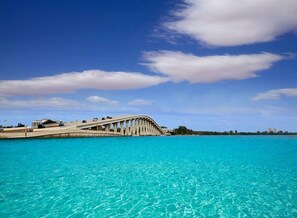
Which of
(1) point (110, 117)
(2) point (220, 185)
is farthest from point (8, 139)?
(2) point (220, 185)

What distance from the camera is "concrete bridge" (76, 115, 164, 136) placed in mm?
86375

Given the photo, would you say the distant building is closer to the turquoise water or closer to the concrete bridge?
the concrete bridge

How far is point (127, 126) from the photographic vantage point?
4306 inches

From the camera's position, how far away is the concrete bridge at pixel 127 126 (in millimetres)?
86375

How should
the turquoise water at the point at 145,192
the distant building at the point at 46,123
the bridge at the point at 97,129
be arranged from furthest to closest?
the distant building at the point at 46,123
the bridge at the point at 97,129
the turquoise water at the point at 145,192

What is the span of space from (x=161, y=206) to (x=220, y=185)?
17.5 ft

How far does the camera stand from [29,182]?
54.2 feet

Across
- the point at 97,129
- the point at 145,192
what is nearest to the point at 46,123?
the point at 97,129

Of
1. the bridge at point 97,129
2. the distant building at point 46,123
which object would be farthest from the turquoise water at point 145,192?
the distant building at point 46,123

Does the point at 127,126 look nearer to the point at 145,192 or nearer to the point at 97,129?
the point at 97,129

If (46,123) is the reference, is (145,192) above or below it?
below

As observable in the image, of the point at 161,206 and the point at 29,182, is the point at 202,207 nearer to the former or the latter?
the point at 161,206

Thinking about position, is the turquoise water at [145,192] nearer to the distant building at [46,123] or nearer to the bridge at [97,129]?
the bridge at [97,129]

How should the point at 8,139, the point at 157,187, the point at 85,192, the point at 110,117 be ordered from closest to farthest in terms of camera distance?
the point at 85,192 < the point at 157,187 < the point at 8,139 < the point at 110,117
